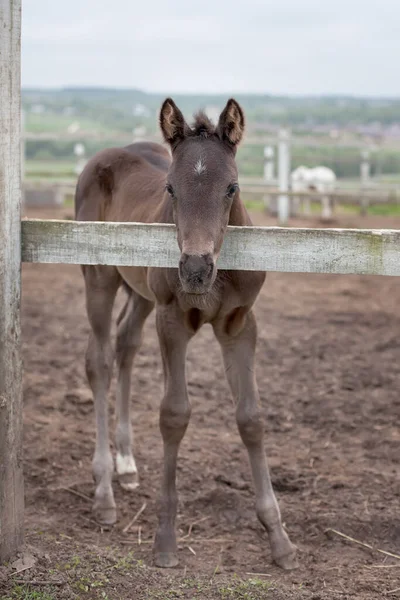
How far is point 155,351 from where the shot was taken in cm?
833

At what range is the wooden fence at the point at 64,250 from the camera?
3625 mm

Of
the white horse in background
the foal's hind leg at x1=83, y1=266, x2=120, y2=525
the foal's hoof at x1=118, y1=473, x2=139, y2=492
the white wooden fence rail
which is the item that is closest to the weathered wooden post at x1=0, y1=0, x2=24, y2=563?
the white wooden fence rail

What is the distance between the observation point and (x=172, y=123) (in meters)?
4.22

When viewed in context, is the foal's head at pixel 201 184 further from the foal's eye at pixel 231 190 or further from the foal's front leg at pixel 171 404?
the foal's front leg at pixel 171 404

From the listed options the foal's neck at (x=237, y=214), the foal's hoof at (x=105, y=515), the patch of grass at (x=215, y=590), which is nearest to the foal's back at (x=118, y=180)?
the foal's neck at (x=237, y=214)

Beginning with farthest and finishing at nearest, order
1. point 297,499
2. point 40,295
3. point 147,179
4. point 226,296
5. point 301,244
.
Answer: point 40,295 → point 147,179 → point 297,499 → point 226,296 → point 301,244

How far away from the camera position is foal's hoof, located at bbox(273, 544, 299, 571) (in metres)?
4.29

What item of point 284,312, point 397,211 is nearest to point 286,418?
point 284,312

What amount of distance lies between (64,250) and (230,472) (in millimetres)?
2267

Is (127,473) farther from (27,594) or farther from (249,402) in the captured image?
(27,594)

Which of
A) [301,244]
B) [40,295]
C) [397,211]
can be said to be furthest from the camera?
[397,211]

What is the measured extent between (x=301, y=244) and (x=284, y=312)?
20.3ft

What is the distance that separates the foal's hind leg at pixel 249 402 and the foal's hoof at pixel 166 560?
1.69 ft

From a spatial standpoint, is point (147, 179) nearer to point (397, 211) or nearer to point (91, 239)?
point (91, 239)
